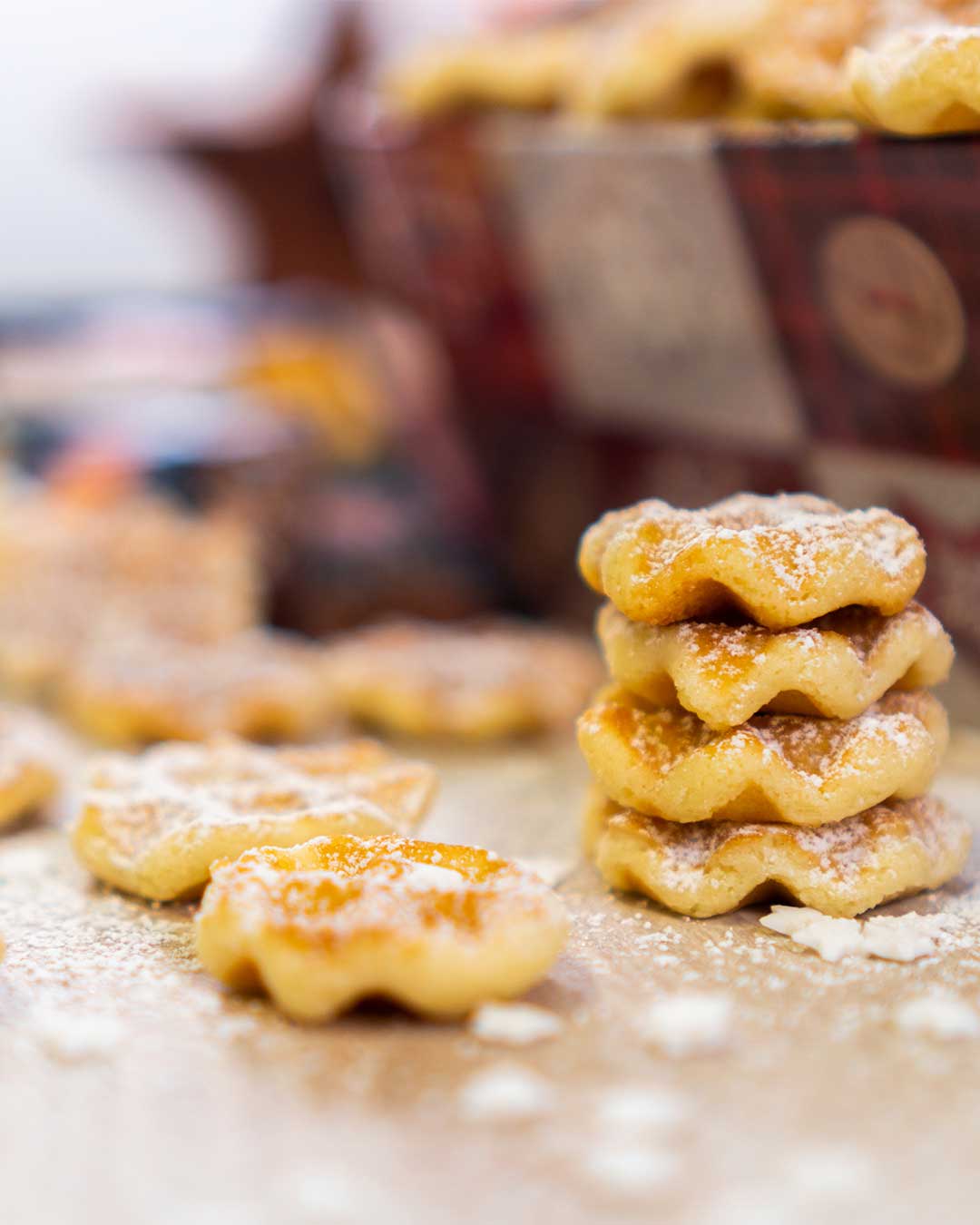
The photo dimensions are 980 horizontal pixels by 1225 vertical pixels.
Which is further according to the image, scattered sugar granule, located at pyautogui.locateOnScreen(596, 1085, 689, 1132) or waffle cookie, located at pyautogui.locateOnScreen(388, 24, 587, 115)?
waffle cookie, located at pyautogui.locateOnScreen(388, 24, 587, 115)

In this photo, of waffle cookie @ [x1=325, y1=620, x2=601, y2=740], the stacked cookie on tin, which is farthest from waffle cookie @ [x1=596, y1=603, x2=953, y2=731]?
waffle cookie @ [x1=325, y1=620, x2=601, y2=740]

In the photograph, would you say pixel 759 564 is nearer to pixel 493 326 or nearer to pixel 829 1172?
pixel 829 1172

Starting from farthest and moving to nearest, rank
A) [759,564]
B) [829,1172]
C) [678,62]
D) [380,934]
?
1. [678,62]
2. [759,564]
3. [380,934]
4. [829,1172]

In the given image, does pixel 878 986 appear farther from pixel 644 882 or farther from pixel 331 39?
pixel 331 39

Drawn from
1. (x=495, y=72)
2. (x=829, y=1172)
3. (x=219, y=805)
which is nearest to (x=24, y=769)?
(x=219, y=805)

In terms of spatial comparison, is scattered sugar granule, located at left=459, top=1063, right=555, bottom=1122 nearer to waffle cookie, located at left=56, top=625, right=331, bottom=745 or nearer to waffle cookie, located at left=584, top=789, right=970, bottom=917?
waffle cookie, located at left=584, top=789, right=970, bottom=917

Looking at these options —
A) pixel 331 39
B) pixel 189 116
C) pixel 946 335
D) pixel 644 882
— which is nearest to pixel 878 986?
pixel 644 882
